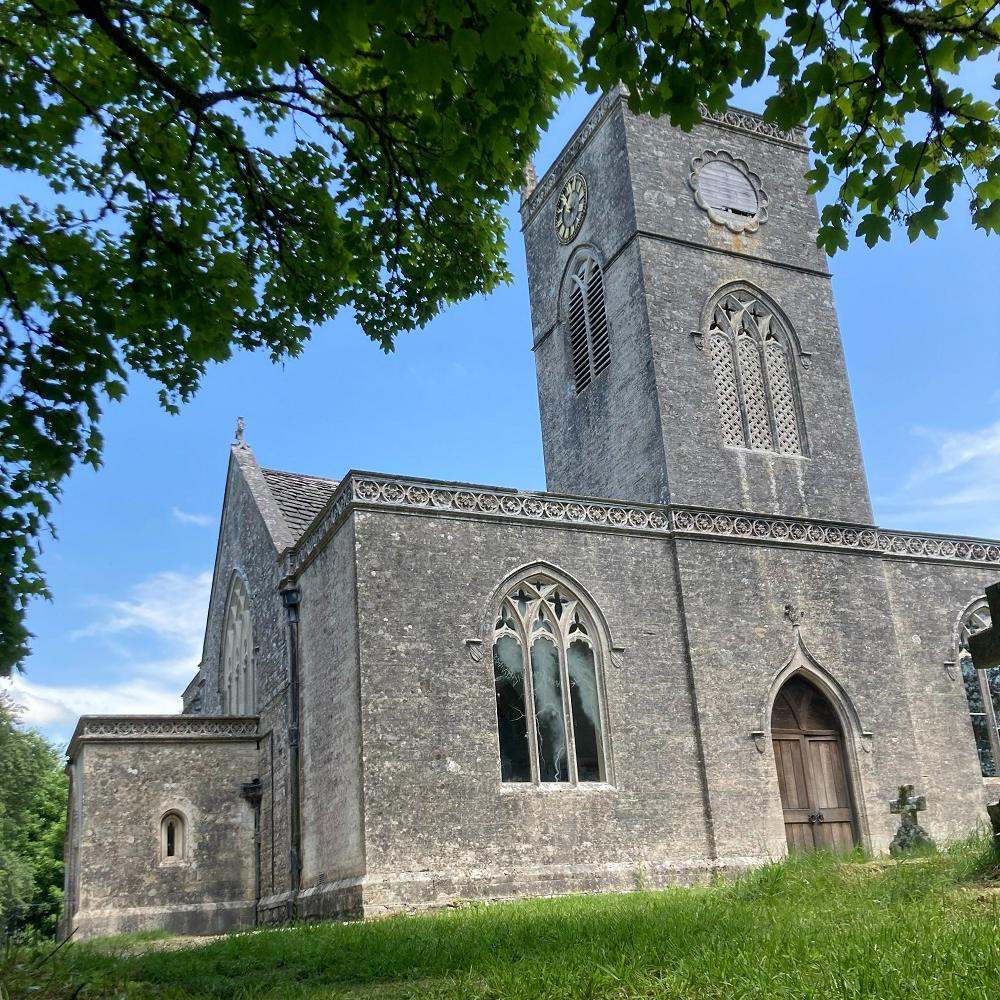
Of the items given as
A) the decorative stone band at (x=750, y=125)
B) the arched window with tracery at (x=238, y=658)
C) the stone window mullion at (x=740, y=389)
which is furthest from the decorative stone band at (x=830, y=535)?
the decorative stone band at (x=750, y=125)

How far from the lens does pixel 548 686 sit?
52.4ft

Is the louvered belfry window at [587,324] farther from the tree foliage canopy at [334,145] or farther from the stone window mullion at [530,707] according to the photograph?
the tree foliage canopy at [334,145]

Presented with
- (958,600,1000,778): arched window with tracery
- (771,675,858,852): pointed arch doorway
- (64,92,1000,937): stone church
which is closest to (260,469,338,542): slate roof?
(64,92,1000,937): stone church

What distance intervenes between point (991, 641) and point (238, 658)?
1739 cm

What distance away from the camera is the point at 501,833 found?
47.7 feet

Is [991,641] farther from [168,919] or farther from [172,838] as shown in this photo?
[172,838]

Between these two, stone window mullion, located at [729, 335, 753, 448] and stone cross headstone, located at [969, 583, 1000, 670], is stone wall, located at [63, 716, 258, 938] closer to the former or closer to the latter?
stone window mullion, located at [729, 335, 753, 448]

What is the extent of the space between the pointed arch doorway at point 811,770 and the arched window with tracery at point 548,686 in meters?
3.44

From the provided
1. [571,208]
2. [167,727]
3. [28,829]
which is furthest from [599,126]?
[28,829]

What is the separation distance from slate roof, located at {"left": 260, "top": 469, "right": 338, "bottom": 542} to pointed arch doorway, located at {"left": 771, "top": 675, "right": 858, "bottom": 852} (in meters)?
9.51

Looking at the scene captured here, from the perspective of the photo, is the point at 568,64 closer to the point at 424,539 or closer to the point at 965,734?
the point at 424,539

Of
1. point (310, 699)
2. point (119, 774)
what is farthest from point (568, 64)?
point (119, 774)

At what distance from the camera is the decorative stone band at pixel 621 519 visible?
1575 cm

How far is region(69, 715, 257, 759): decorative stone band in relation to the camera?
18234mm
